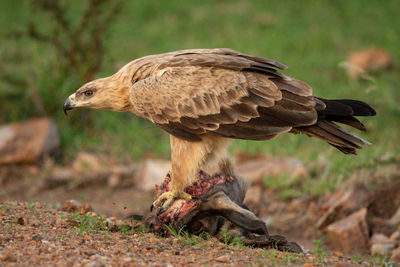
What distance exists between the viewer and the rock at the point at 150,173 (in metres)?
7.12

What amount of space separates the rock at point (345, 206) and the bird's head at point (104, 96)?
7.89 feet

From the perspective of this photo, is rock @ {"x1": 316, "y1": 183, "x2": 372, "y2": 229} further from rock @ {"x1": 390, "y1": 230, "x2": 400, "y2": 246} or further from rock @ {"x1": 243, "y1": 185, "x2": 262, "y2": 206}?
rock @ {"x1": 243, "y1": 185, "x2": 262, "y2": 206}

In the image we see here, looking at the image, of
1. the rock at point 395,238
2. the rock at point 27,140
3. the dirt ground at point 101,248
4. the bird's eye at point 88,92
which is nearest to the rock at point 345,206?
the rock at point 395,238

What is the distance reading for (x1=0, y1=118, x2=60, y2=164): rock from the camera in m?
7.84

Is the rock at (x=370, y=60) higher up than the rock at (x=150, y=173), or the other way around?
the rock at (x=370, y=60)

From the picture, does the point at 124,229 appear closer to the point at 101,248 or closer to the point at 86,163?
the point at 101,248

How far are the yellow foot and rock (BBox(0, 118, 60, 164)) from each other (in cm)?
367

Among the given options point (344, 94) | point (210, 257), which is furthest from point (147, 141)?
point (210, 257)

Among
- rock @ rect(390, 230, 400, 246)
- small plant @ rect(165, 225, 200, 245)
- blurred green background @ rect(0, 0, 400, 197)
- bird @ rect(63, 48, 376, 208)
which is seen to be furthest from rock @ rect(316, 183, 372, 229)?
small plant @ rect(165, 225, 200, 245)

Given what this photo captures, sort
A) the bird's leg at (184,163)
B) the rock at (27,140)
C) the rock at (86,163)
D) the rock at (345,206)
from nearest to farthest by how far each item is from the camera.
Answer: the bird's leg at (184,163)
the rock at (345,206)
the rock at (86,163)
the rock at (27,140)

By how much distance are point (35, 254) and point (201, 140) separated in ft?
5.15

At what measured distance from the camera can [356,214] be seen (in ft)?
18.7

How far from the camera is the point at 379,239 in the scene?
18.1 ft

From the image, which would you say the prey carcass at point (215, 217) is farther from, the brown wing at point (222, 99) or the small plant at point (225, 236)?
the brown wing at point (222, 99)
